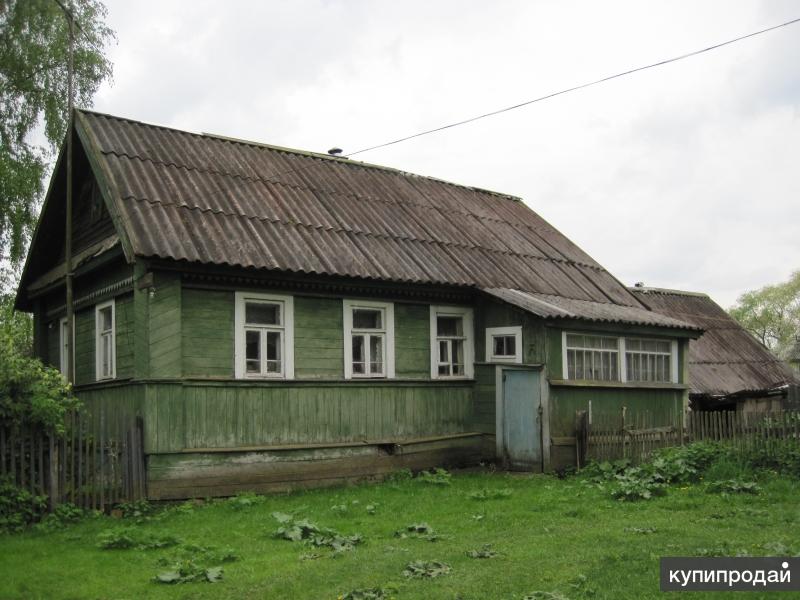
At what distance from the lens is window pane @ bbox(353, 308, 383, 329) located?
16.6 metres

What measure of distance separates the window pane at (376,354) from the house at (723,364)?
1301cm

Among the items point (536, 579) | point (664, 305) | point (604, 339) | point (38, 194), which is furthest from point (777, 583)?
point (664, 305)

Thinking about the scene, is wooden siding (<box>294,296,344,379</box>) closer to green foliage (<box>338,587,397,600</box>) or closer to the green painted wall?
the green painted wall

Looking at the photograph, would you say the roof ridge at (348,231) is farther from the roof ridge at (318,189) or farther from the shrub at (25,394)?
the shrub at (25,394)

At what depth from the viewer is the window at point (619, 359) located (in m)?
17.7

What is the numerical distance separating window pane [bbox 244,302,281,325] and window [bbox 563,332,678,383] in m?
6.08

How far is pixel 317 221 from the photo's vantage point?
685 inches

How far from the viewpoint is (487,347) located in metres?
18.0

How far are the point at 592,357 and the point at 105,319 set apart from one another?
10200 millimetres

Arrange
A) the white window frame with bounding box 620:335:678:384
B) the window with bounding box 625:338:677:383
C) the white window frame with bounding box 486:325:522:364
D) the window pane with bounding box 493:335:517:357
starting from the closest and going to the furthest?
1. the white window frame with bounding box 486:325:522:364
2. the window pane with bounding box 493:335:517:357
3. the white window frame with bounding box 620:335:678:384
4. the window with bounding box 625:338:677:383

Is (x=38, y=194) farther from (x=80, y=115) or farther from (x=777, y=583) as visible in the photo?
(x=777, y=583)

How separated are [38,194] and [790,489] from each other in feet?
70.3

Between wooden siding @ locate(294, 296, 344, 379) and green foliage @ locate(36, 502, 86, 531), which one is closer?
green foliage @ locate(36, 502, 86, 531)

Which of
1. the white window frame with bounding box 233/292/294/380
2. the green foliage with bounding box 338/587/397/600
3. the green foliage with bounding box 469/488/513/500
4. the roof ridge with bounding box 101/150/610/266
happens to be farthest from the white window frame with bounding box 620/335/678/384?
the green foliage with bounding box 338/587/397/600
